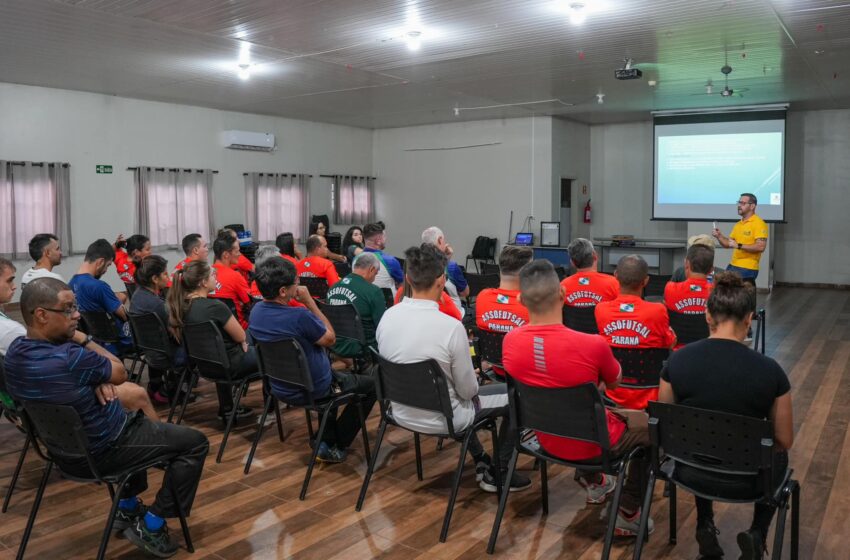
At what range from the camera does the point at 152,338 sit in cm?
460

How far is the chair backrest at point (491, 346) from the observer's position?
3848 millimetres

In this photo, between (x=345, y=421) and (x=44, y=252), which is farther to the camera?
(x=44, y=252)

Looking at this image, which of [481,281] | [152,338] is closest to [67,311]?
Result: [152,338]

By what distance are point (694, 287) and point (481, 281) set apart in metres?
2.62

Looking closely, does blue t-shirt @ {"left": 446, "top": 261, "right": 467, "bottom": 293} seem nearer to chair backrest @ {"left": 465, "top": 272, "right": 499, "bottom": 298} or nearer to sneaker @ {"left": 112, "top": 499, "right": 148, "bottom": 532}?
chair backrest @ {"left": 465, "top": 272, "right": 499, "bottom": 298}

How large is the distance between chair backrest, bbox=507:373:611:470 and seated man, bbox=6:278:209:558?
1.38 meters

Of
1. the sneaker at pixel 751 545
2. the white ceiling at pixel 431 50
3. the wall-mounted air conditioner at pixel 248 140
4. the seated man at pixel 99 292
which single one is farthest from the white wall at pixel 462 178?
the sneaker at pixel 751 545

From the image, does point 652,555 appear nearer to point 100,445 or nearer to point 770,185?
point 100,445

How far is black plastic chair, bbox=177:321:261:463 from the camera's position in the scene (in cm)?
399

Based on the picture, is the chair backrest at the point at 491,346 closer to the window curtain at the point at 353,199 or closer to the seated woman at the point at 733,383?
the seated woman at the point at 733,383

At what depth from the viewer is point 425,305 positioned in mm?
3238

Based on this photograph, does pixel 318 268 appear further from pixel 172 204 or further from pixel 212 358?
pixel 172 204

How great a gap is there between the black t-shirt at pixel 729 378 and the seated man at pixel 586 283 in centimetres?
213

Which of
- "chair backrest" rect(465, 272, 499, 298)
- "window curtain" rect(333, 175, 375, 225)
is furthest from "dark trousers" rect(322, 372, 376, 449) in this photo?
"window curtain" rect(333, 175, 375, 225)
